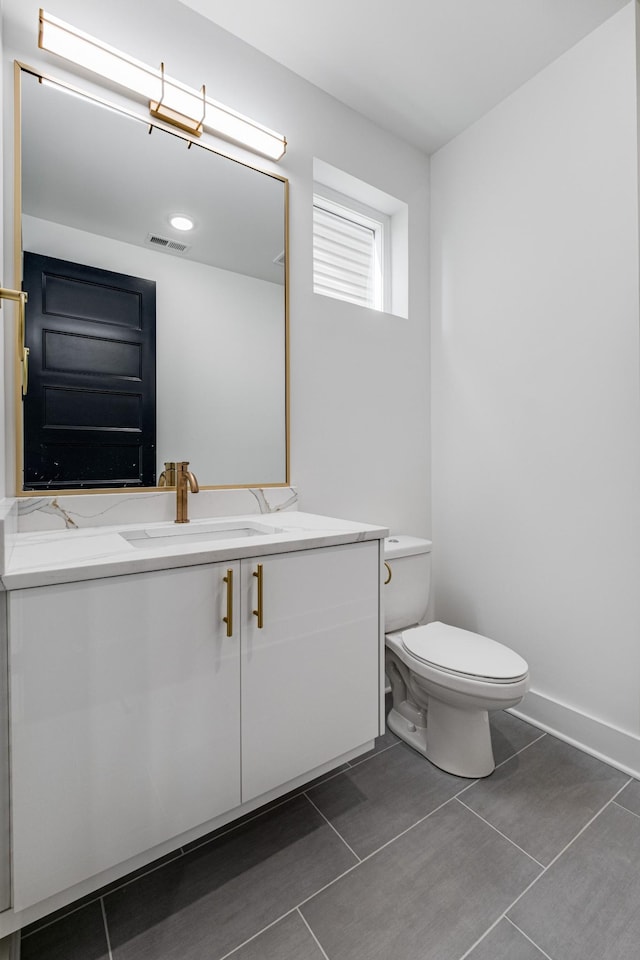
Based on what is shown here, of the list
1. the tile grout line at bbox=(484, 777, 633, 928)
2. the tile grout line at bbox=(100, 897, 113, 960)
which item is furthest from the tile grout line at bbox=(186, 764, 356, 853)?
the tile grout line at bbox=(484, 777, 633, 928)

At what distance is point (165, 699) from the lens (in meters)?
0.98

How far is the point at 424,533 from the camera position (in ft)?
7.56

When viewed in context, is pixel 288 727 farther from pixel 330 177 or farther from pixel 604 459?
pixel 330 177

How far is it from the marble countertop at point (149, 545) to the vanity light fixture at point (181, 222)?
985mm

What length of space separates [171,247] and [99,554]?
Answer: 3.53 ft

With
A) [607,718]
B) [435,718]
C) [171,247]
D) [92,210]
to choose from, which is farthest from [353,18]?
[607,718]

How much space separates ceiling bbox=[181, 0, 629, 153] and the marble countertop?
171 centimetres

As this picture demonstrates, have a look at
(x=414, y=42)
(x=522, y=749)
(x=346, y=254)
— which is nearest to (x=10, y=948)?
(x=522, y=749)

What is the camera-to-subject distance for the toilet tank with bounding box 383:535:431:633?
1835mm

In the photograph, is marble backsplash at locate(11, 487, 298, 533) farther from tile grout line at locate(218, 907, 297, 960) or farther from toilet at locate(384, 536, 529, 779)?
tile grout line at locate(218, 907, 297, 960)

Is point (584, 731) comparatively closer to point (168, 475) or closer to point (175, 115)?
point (168, 475)

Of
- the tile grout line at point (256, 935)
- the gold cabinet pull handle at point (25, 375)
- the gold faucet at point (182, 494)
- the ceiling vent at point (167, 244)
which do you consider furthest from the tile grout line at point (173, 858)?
the ceiling vent at point (167, 244)

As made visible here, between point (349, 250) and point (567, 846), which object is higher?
point (349, 250)

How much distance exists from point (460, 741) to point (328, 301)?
1707mm
